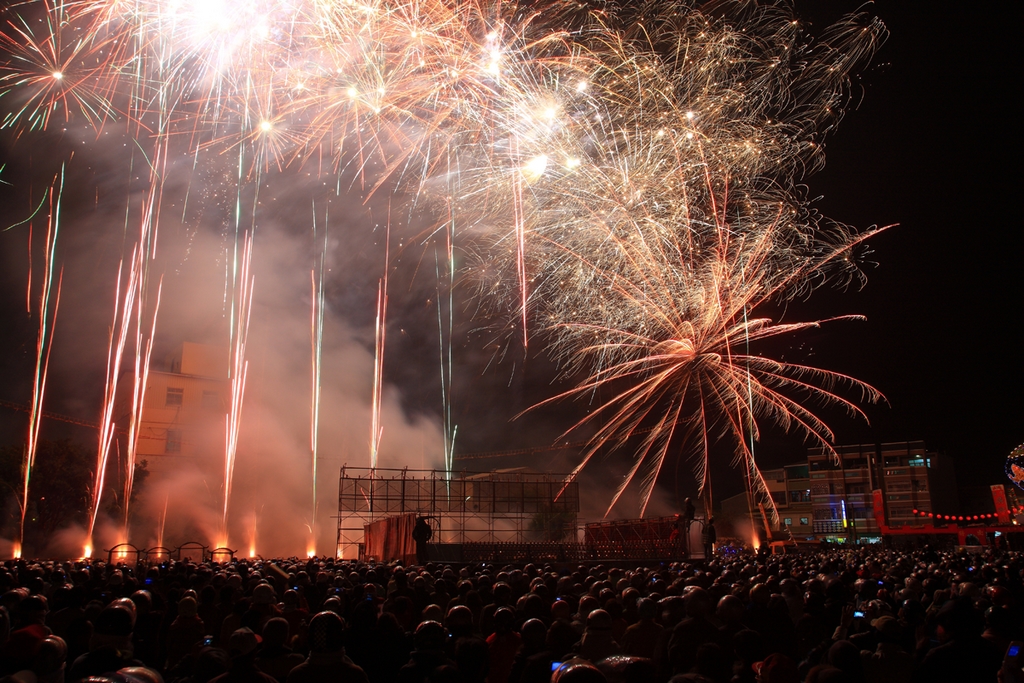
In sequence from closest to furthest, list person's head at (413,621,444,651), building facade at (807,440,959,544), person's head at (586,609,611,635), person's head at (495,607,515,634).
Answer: person's head at (413,621,444,651), person's head at (586,609,611,635), person's head at (495,607,515,634), building facade at (807,440,959,544)

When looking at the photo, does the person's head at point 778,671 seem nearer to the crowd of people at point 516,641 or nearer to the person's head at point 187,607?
the crowd of people at point 516,641

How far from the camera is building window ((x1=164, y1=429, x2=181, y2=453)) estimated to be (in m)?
42.7

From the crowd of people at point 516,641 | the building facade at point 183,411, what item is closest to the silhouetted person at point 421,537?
the crowd of people at point 516,641

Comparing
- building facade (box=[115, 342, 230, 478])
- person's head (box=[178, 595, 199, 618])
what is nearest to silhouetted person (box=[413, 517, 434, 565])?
person's head (box=[178, 595, 199, 618])

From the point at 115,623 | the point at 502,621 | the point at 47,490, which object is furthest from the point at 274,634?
the point at 47,490

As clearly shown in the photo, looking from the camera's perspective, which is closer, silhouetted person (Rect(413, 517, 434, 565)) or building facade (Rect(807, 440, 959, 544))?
silhouetted person (Rect(413, 517, 434, 565))

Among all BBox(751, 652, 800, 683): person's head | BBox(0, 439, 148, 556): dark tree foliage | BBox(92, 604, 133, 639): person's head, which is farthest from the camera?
BBox(0, 439, 148, 556): dark tree foliage

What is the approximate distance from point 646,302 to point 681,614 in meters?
13.3

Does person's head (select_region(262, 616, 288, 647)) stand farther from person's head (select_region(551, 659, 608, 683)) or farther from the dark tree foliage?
the dark tree foliage

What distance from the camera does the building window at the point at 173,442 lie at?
4266cm

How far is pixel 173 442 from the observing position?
42906mm

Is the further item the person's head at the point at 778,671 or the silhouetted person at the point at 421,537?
the silhouetted person at the point at 421,537

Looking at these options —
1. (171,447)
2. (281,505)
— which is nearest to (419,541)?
(281,505)

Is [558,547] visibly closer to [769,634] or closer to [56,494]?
[769,634]
